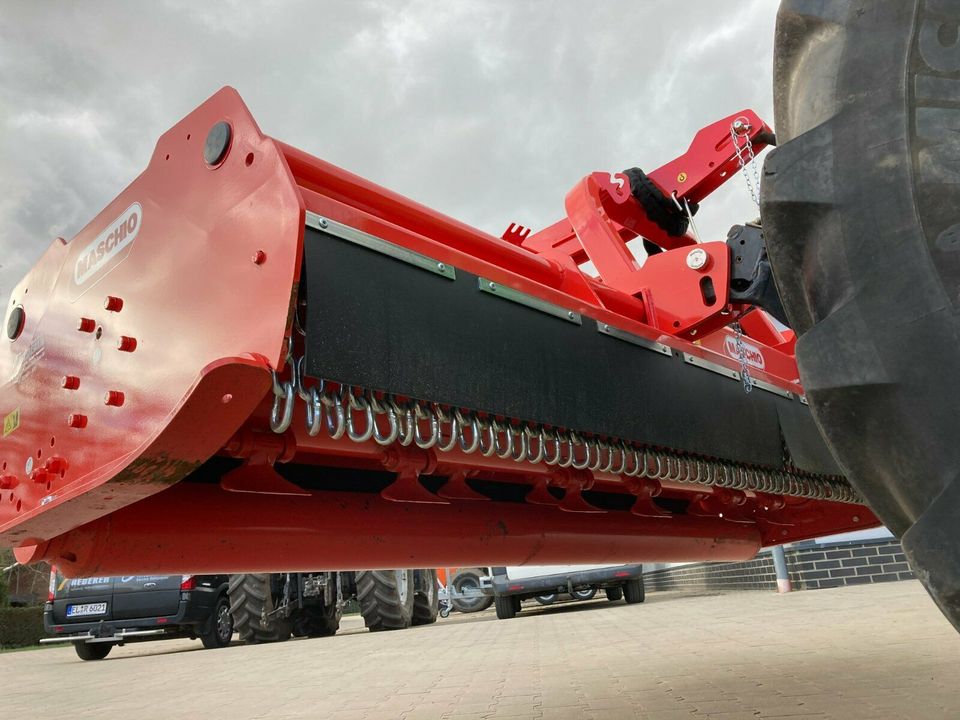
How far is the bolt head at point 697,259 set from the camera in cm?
229

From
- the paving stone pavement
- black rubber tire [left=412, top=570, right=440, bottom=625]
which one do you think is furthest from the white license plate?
black rubber tire [left=412, top=570, right=440, bottom=625]

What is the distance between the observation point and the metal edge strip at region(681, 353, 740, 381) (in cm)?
236

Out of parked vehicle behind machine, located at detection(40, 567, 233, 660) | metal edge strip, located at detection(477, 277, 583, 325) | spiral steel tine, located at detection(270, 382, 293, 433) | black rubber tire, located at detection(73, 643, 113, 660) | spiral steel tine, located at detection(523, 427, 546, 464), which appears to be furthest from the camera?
black rubber tire, located at detection(73, 643, 113, 660)

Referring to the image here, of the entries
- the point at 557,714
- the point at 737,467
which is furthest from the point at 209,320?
the point at 557,714

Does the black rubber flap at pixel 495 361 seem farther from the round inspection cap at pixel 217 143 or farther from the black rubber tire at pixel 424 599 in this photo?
the black rubber tire at pixel 424 599

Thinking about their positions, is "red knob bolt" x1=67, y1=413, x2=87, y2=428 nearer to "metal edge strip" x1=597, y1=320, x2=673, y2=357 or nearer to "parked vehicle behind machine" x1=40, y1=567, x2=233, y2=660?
"metal edge strip" x1=597, y1=320, x2=673, y2=357

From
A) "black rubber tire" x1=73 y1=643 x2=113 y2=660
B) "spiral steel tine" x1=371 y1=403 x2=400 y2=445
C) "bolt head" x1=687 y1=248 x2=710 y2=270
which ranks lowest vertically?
"black rubber tire" x1=73 y1=643 x2=113 y2=660

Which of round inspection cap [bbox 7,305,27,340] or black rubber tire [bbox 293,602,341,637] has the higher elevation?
round inspection cap [bbox 7,305,27,340]

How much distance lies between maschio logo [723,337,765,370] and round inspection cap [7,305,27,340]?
2328 millimetres

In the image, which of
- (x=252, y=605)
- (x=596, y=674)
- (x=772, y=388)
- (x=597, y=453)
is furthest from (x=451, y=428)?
(x=252, y=605)

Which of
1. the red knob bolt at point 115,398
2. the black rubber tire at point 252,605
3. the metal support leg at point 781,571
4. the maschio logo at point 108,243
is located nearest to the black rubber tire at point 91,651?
the black rubber tire at point 252,605

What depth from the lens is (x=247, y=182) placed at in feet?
4.85

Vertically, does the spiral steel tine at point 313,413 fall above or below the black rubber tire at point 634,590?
above

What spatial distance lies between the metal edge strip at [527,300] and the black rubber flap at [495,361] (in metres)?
0.02
